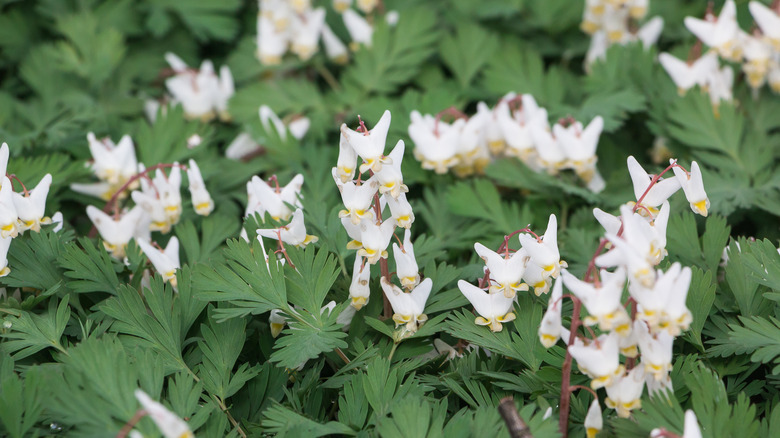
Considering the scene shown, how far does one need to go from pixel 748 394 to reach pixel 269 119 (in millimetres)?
1710

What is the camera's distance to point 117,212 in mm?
2068

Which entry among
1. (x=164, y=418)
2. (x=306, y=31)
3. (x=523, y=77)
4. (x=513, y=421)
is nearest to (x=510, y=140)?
(x=523, y=77)

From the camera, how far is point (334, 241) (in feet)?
5.99

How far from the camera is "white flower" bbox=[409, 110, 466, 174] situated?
7.44 feet

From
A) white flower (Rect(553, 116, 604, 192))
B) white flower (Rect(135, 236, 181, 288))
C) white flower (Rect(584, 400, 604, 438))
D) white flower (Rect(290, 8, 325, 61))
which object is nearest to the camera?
white flower (Rect(584, 400, 604, 438))

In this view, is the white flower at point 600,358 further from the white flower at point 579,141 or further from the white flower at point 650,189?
the white flower at point 579,141

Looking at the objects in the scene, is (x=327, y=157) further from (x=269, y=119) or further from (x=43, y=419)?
(x=43, y=419)

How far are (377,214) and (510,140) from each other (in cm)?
91

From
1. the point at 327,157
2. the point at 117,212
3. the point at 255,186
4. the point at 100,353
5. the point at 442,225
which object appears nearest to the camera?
the point at 100,353

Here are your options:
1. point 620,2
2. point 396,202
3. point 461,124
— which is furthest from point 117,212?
point 620,2

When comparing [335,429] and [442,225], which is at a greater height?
[335,429]

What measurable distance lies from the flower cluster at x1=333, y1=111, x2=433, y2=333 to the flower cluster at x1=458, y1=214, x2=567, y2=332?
5.2 inches

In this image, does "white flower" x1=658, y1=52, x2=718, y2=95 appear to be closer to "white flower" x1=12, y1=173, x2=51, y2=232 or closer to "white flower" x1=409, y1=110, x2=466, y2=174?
"white flower" x1=409, y1=110, x2=466, y2=174

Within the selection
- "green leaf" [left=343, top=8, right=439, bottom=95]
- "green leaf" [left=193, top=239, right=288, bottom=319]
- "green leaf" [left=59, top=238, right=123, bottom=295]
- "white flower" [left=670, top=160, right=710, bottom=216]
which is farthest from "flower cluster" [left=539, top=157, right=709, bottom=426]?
"green leaf" [left=343, top=8, right=439, bottom=95]
